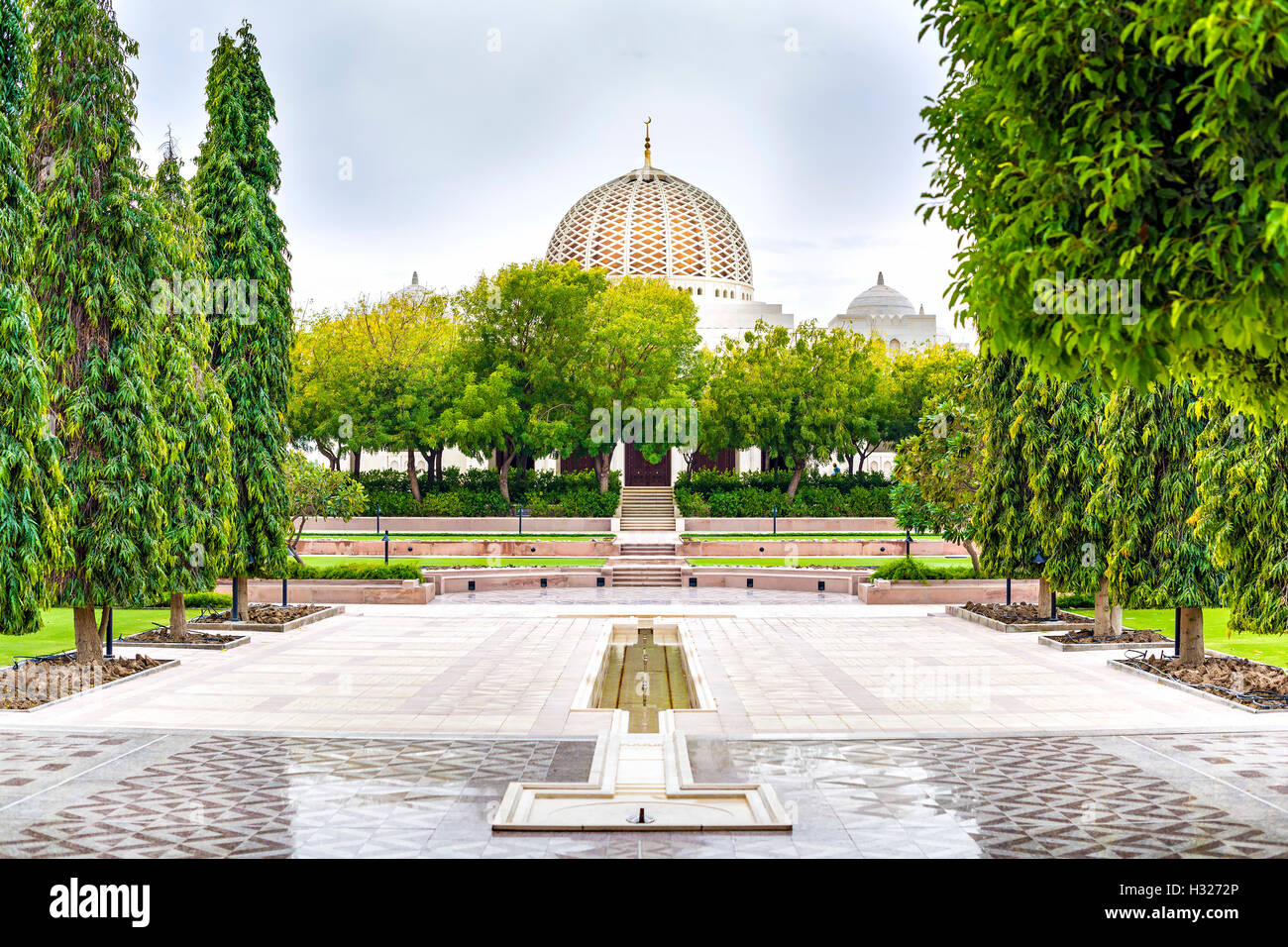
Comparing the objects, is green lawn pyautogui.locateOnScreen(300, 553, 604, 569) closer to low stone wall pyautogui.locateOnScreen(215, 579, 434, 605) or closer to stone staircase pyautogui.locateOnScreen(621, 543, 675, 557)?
stone staircase pyautogui.locateOnScreen(621, 543, 675, 557)

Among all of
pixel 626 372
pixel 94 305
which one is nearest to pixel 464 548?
pixel 626 372

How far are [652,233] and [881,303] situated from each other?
18.7 metres

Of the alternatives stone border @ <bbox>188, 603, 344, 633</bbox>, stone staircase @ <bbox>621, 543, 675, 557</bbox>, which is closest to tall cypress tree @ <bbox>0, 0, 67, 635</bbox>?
stone border @ <bbox>188, 603, 344, 633</bbox>

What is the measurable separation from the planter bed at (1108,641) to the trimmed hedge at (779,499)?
21.9 metres

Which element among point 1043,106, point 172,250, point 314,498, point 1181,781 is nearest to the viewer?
point 1043,106

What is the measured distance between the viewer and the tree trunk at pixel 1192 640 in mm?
15570

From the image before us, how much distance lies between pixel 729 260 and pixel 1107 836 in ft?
222

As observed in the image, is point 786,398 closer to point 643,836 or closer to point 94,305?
point 94,305

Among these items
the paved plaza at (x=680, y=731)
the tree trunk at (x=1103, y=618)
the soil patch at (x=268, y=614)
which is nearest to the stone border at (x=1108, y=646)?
the paved plaza at (x=680, y=731)

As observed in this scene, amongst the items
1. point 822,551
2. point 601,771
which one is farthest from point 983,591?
point 601,771

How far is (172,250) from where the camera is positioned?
1588 cm

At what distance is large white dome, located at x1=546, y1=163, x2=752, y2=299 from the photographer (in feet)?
232

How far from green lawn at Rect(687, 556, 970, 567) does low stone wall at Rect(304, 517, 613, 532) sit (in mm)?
5988

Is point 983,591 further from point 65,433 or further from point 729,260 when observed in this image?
point 729,260
